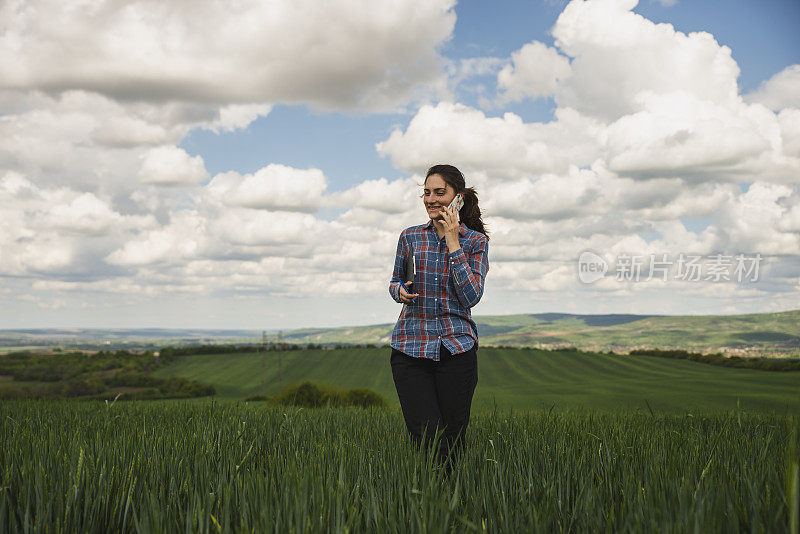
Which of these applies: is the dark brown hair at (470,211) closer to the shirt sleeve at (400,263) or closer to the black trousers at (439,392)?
the shirt sleeve at (400,263)

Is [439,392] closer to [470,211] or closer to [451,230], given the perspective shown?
[451,230]

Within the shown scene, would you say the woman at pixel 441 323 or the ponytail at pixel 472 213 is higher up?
the ponytail at pixel 472 213

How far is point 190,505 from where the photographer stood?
225cm

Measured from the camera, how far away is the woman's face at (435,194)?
399cm

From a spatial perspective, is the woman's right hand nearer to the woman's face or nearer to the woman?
the woman

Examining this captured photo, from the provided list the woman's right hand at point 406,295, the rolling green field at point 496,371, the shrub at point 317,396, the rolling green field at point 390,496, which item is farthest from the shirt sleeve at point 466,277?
the rolling green field at point 496,371

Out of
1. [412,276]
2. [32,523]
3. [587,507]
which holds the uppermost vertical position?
[412,276]

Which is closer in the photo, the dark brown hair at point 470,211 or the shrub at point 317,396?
the dark brown hair at point 470,211

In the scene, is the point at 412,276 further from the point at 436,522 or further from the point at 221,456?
the point at 436,522

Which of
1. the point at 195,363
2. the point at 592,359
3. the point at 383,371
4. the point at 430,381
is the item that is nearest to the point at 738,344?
the point at 592,359

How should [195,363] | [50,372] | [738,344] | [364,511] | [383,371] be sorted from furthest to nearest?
[738,344], [195,363], [50,372], [383,371], [364,511]

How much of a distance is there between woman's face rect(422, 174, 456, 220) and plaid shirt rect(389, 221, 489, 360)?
0.25m

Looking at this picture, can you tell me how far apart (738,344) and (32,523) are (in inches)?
5248

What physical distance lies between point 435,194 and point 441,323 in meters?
0.96
